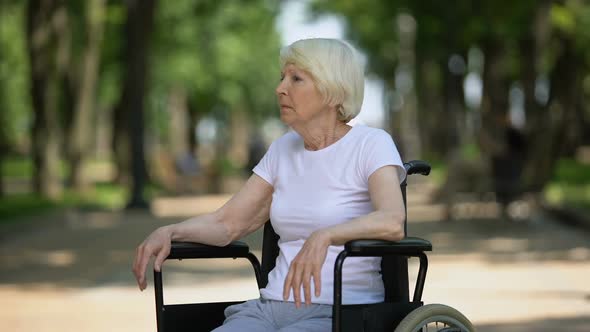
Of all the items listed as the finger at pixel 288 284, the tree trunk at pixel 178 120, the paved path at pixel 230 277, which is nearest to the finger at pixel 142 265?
the finger at pixel 288 284

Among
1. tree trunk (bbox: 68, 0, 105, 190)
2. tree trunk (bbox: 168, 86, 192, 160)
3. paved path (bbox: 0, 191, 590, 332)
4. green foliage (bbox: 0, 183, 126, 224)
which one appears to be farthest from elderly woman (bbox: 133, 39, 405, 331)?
tree trunk (bbox: 168, 86, 192, 160)

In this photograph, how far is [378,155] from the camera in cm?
455

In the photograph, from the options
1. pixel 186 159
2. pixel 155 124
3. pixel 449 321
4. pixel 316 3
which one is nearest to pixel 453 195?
pixel 186 159

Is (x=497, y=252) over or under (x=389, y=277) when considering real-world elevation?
under

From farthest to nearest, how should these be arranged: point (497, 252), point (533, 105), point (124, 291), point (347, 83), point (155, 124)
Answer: point (155, 124)
point (533, 105)
point (497, 252)
point (124, 291)
point (347, 83)

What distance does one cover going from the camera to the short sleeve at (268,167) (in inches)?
190

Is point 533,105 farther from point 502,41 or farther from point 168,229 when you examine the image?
point 168,229

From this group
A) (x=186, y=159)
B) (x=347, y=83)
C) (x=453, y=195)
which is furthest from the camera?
(x=186, y=159)

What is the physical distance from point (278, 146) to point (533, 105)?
74.2ft

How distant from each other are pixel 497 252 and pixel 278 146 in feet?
40.4

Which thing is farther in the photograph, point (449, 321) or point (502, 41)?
point (502, 41)

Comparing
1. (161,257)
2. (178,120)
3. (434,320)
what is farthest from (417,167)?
(178,120)

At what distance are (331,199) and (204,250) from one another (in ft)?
1.82

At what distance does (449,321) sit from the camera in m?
4.77
